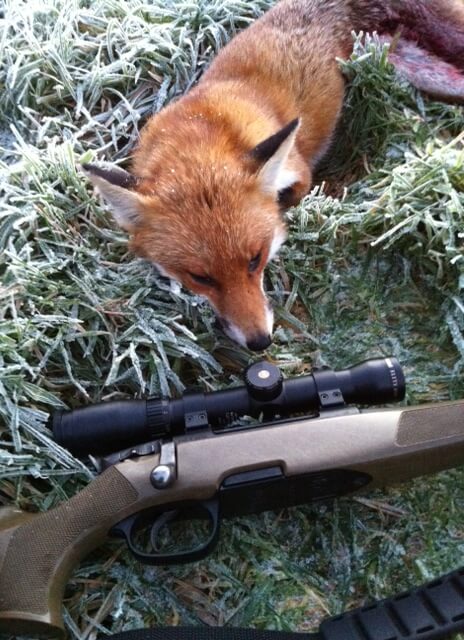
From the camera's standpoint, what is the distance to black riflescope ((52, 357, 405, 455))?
2412 millimetres

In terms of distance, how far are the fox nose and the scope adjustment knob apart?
246 mm

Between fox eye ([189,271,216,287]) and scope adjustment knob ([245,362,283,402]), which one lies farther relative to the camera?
fox eye ([189,271,216,287])

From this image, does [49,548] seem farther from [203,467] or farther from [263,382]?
[263,382]

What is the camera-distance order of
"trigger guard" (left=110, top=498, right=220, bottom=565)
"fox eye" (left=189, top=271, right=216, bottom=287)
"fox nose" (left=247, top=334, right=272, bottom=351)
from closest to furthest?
1. "trigger guard" (left=110, top=498, right=220, bottom=565)
2. "fox nose" (left=247, top=334, right=272, bottom=351)
3. "fox eye" (left=189, top=271, right=216, bottom=287)

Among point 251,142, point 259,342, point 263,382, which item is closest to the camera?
point 263,382

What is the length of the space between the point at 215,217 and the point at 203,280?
279mm

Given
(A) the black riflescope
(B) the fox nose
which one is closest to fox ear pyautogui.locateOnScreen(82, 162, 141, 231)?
(B) the fox nose

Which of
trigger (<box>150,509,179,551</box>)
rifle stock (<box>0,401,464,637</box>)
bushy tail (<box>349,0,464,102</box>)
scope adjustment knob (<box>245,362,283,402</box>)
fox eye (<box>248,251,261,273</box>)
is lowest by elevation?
trigger (<box>150,509,179,551</box>)

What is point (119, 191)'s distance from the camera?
8.91 feet

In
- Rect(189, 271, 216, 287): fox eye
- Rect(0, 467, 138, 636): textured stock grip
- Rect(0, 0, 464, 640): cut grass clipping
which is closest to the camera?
Rect(0, 467, 138, 636): textured stock grip

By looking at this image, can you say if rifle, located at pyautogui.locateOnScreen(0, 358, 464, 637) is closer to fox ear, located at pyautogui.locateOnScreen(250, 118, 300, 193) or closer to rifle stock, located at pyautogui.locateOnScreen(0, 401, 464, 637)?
rifle stock, located at pyautogui.locateOnScreen(0, 401, 464, 637)

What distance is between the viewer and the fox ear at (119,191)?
2.66 metres

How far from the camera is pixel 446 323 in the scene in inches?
112

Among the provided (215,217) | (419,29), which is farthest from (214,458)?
(419,29)
